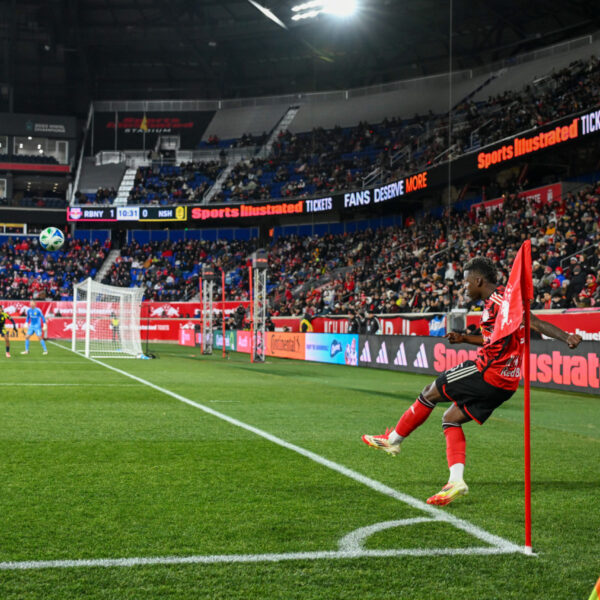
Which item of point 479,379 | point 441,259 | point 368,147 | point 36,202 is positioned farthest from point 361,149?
point 479,379

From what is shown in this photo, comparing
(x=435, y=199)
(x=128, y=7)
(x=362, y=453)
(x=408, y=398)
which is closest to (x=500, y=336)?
(x=362, y=453)

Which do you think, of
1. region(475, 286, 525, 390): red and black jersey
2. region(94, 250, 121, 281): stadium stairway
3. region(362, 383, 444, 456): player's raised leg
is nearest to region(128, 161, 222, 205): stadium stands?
region(94, 250, 121, 281): stadium stairway

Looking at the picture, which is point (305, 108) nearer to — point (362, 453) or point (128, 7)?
point (128, 7)

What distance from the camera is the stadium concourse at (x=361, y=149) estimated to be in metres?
31.2

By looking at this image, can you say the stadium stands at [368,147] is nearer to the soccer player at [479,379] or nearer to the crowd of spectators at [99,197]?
the crowd of spectators at [99,197]

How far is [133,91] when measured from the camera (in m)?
62.6

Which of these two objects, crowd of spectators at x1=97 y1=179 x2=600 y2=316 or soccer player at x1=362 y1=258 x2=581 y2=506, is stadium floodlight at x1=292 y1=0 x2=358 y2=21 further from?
soccer player at x1=362 y1=258 x2=581 y2=506

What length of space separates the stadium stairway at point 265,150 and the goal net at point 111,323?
18.5 m

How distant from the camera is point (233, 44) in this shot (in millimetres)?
57062

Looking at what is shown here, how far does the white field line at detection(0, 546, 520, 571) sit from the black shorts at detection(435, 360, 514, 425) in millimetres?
1413

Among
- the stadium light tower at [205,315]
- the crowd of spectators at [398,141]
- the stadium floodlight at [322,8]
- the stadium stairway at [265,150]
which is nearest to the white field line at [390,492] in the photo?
the stadium light tower at [205,315]

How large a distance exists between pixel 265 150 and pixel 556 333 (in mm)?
51983

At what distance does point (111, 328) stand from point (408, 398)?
22226mm

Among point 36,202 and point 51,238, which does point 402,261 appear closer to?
point 51,238
